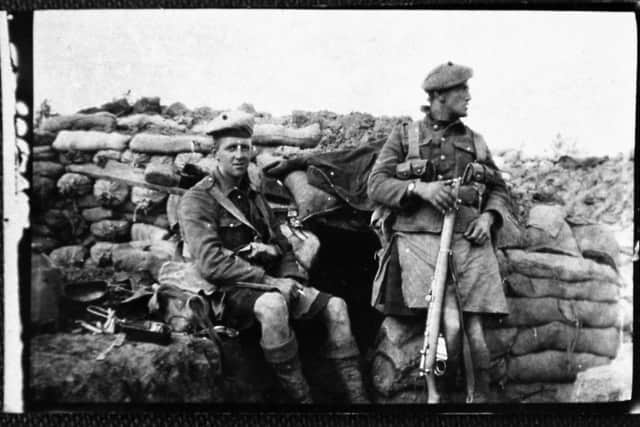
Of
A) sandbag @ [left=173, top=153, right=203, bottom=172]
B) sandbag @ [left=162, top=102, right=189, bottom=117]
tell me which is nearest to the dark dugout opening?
sandbag @ [left=173, top=153, right=203, bottom=172]

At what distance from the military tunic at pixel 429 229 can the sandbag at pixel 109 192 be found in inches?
50.1

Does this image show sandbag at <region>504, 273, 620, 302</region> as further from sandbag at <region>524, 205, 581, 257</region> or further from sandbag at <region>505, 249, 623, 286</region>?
sandbag at <region>524, 205, 581, 257</region>

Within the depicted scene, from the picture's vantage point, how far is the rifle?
6.23 m

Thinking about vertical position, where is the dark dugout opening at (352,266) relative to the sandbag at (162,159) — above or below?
below

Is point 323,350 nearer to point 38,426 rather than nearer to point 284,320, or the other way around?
point 284,320

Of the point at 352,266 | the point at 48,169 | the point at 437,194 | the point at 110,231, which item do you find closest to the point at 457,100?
the point at 437,194

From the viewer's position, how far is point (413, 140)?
6363 mm

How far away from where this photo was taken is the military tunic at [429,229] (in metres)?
6.28

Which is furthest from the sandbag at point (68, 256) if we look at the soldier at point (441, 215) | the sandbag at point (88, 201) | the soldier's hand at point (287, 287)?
the soldier at point (441, 215)

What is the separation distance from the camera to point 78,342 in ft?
20.4

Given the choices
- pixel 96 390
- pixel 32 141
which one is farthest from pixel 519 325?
pixel 32 141

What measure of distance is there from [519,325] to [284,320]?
1.23 m

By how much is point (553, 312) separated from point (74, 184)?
256 centimetres

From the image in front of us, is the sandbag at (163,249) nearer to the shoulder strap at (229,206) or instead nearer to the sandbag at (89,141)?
the shoulder strap at (229,206)
